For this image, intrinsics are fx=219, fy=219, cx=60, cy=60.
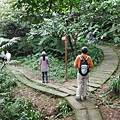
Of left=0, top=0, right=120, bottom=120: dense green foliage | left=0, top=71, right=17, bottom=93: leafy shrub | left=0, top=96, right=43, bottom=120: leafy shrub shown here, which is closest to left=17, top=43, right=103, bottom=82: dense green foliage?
left=0, top=0, right=120, bottom=120: dense green foliage

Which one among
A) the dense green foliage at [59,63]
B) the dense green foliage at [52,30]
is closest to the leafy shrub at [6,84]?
the dense green foliage at [52,30]

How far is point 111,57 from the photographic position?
12430mm

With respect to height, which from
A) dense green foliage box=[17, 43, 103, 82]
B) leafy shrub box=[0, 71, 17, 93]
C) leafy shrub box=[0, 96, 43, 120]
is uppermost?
dense green foliage box=[17, 43, 103, 82]

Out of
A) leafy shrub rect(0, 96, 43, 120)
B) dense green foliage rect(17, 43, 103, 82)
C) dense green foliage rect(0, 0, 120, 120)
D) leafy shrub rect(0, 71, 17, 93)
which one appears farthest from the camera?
dense green foliage rect(17, 43, 103, 82)

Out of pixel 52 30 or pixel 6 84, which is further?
pixel 52 30

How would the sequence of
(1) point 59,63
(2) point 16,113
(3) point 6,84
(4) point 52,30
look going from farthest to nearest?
(1) point 59,63 < (4) point 52,30 < (3) point 6,84 < (2) point 16,113

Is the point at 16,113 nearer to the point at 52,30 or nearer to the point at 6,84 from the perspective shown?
the point at 6,84

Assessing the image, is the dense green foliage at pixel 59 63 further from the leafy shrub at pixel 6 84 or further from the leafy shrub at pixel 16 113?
the leafy shrub at pixel 16 113

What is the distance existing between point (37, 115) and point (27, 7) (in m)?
3.28

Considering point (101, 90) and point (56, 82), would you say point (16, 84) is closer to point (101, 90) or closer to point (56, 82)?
point (56, 82)

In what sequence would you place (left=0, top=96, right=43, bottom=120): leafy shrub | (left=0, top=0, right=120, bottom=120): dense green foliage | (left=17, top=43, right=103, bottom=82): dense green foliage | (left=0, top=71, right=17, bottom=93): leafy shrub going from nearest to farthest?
(left=0, top=0, right=120, bottom=120): dense green foliage, (left=0, top=96, right=43, bottom=120): leafy shrub, (left=0, top=71, right=17, bottom=93): leafy shrub, (left=17, top=43, right=103, bottom=82): dense green foliage

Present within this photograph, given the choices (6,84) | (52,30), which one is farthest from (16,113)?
(52,30)

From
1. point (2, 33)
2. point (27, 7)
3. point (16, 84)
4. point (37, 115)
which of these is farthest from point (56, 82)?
point (2, 33)

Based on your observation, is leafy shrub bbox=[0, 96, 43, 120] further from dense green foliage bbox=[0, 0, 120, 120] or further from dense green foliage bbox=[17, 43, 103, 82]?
dense green foliage bbox=[17, 43, 103, 82]
